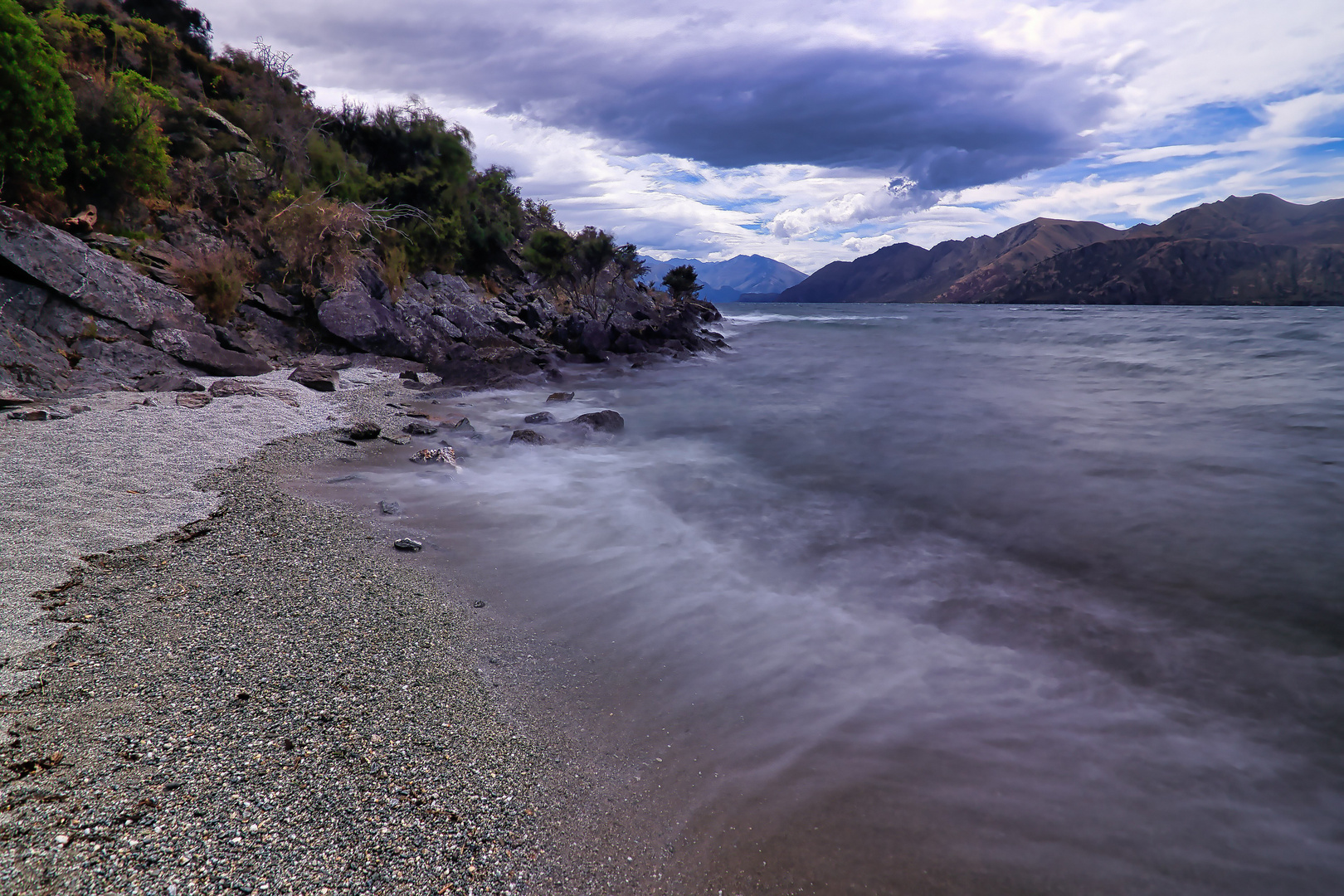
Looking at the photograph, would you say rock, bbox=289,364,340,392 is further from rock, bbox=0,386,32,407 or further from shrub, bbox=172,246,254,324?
rock, bbox=0,386,32,407

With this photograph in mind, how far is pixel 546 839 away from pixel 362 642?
1747 mm

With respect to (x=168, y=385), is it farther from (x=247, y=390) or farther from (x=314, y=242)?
(x=314, y=242)

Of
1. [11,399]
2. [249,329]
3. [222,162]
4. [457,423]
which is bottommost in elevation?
[457,423]

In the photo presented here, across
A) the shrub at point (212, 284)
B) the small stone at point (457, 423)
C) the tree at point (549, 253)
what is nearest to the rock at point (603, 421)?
the small stone at point (457, 423)

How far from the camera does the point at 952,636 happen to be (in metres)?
4.39

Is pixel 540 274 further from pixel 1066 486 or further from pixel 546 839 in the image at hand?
pixel 546 839

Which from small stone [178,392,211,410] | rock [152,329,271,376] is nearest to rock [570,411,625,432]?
small stone [178,392,211,410]

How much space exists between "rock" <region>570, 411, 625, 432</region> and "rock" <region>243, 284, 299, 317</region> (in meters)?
8.37

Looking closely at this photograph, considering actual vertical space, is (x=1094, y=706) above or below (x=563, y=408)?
below

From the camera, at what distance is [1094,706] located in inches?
141

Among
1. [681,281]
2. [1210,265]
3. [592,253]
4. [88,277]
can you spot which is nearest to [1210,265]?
[1210,265]

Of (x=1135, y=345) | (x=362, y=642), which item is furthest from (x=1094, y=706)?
(x=1135, y=345)

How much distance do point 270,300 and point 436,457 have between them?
372 inches

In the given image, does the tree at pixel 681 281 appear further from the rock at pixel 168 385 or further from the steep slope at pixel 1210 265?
the steep slope at pixel 1210 265
